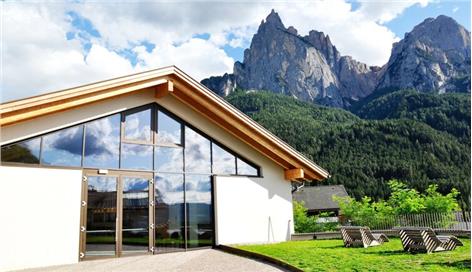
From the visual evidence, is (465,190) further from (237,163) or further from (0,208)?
(0,208)

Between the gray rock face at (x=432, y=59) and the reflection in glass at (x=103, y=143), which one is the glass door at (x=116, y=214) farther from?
the gray rock face at (x=432, y=59)

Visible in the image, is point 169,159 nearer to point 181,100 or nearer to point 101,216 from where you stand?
point 181,100

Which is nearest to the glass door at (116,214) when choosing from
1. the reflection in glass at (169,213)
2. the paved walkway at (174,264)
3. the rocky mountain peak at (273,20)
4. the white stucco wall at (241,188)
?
the reflection in glass at (169,213)

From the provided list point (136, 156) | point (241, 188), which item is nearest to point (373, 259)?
point (241, 188)

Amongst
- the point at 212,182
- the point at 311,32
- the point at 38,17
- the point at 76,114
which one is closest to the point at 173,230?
the point at 212,182

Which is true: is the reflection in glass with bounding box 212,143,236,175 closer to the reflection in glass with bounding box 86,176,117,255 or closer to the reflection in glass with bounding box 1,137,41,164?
the reflection in glass with bounding box 86,176,117,255

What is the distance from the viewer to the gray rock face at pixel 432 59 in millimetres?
111562

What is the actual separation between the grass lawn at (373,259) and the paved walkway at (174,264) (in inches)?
30.0

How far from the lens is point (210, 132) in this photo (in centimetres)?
1251

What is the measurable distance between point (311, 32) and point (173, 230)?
132103 mm

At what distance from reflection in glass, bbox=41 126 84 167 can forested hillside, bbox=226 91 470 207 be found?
51.3 metres

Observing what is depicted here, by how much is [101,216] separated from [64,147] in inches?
75.8

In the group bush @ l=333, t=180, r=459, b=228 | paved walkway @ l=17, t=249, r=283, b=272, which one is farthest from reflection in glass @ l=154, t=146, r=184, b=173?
bush @ l=333, t=180, r=459, b=228

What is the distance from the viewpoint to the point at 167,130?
11836mm
